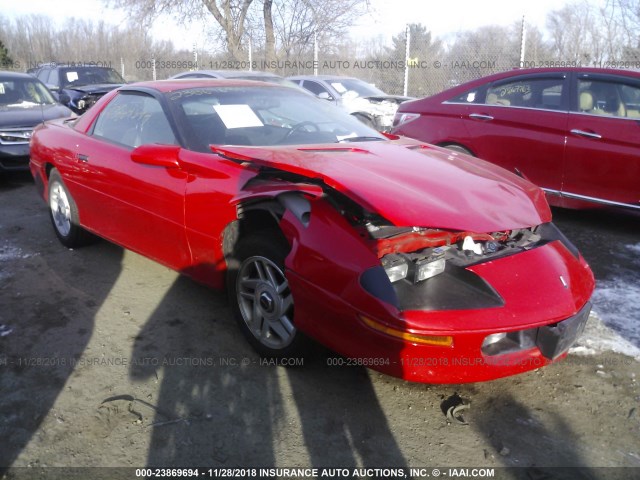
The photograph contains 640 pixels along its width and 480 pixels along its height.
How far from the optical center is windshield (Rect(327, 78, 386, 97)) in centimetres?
1108

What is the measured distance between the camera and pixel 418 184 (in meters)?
2.74

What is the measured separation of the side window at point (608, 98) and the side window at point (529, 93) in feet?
0.69

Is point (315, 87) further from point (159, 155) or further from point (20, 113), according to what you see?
point (159, 155)

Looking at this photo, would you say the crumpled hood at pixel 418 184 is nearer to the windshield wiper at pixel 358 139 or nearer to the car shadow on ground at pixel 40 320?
the windshield wiper at pixel 358 139

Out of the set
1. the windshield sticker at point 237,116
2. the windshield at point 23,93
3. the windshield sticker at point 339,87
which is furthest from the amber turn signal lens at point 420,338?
the windshield sticker at point 339,87

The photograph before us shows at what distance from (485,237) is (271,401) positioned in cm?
131

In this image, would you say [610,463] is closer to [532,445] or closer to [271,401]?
[532,445]

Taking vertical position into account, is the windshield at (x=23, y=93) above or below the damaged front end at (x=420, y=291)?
above

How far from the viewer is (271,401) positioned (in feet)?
8.73

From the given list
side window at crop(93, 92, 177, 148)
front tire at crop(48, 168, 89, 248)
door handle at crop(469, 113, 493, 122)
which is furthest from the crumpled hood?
door handle at crop(469, 113, 493, 122)

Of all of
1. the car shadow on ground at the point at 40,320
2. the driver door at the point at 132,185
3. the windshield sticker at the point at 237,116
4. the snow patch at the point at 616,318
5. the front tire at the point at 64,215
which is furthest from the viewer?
the front tire at the point at 64,215

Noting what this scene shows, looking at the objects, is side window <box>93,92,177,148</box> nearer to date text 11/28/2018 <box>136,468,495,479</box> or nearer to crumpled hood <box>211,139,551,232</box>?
crumpled hood <box>211,139,551,232</box>

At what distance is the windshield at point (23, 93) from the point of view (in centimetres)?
841

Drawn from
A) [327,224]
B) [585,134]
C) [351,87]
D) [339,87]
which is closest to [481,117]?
[585,134]
